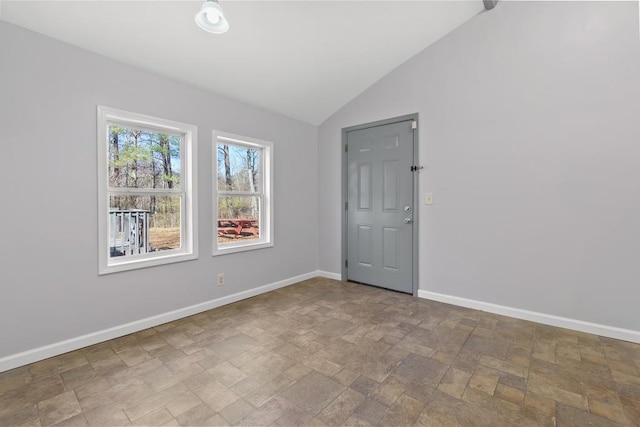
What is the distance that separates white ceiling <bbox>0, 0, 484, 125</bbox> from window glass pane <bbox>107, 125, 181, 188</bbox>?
2.00 ft

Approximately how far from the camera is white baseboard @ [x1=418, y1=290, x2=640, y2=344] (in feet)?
7.98

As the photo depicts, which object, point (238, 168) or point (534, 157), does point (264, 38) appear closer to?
point (238, 168)

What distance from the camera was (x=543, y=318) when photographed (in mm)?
2758

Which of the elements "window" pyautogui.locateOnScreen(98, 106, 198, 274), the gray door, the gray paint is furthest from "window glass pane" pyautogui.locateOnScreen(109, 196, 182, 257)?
the gray paint

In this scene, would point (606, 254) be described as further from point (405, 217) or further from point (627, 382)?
point (405, 217)

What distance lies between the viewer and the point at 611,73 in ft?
8.04

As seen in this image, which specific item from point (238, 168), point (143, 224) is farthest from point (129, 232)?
point (238, 168)

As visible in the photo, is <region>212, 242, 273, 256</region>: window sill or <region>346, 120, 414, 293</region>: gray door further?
<region>346, 120, 414, 293</region>: gray door

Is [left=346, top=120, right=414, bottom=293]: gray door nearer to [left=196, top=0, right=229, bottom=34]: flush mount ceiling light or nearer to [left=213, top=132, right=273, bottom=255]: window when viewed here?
[left=213, top=132, right=273, bottom=255]: window

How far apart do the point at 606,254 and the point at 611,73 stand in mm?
1534

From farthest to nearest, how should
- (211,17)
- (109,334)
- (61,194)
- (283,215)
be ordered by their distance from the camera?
(283,215) → (109,334) → (61,194) → (211,17)

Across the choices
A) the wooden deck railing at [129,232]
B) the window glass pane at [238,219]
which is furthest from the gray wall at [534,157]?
→ the wooden deck railing at [129,232]

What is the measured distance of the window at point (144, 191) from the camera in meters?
2.46

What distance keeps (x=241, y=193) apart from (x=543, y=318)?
3417 mm
